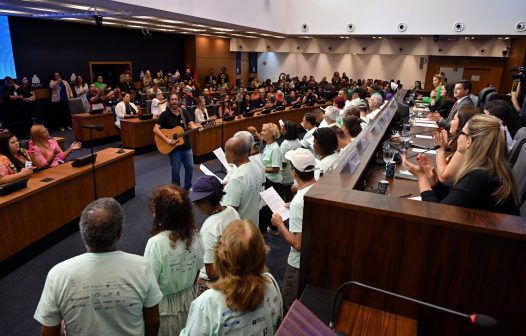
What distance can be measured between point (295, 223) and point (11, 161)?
351cm

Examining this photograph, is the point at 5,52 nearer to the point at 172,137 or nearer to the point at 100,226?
the point at 172,137

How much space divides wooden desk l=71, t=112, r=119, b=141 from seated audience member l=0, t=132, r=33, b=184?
14.0 feet

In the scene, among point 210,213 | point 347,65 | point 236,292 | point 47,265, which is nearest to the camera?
point 236,292

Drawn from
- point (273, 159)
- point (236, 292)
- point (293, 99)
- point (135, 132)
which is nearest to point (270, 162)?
point (273, 159)

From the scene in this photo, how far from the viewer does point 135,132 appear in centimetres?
778

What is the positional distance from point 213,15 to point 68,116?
18.9ft

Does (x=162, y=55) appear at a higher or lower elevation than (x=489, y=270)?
higher

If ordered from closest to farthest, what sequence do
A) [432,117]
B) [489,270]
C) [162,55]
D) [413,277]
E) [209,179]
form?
[489,270]
[413,277]
[209,179]
[432,117]
[162,55]

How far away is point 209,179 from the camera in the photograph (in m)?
2.25

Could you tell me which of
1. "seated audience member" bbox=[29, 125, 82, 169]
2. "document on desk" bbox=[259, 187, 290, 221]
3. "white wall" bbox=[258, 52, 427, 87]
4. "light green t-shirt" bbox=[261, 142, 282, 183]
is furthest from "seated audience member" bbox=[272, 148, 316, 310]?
"white wall" bbox=[258, 52, 427, 87]

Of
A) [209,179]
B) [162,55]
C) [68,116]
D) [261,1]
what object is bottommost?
[68,116]

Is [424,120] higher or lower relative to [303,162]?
lower

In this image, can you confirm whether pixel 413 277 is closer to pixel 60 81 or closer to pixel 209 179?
pixel 209 179


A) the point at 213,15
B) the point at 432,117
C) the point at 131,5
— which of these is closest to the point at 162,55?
the point at 213,15
